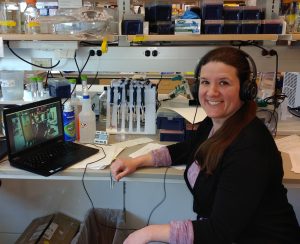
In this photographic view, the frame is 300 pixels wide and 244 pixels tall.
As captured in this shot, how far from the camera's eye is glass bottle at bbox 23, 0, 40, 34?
1705 millimetres

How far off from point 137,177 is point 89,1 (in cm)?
124

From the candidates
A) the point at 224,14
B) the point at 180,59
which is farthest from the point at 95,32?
the point at 224,14

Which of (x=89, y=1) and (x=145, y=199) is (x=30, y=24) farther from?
(x=145, y=199)

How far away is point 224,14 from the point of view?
170cm

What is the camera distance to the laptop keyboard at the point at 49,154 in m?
1.36

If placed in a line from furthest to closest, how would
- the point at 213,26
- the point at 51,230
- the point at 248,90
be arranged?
the point at 51,230, the point at 213,26, the point at 248,90

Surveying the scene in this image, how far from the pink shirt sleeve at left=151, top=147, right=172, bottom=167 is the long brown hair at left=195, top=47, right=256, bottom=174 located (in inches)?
9.3

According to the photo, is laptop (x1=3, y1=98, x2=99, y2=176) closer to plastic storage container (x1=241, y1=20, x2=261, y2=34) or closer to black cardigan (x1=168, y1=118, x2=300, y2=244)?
black cardigan (x1=168, y1=118, x2=300, y2=244)

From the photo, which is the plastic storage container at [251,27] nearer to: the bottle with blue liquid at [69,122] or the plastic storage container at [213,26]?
the plastic storage container at [213,26]

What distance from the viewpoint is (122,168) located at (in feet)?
4.28

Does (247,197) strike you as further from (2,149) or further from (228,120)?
(2,149)

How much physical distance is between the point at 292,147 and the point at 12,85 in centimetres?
148

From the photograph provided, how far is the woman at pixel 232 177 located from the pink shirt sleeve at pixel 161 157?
0.15 meters

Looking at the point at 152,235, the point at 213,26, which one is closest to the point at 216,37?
the point at 213,26
